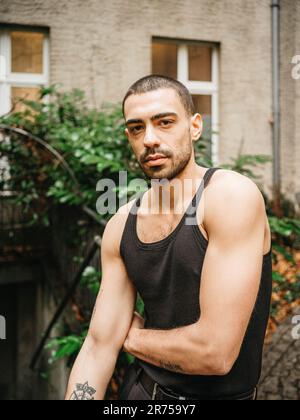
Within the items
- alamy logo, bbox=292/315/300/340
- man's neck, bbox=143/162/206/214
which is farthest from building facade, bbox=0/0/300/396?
man's neck, bbox=143/162/206/214

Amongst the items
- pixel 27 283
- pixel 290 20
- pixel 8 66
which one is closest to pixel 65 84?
pixel 8 66

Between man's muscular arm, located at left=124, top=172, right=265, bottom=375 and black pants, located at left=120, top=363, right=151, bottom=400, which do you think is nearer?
man's muscular arm, located at left=124, top=172, right=265, bottom=375

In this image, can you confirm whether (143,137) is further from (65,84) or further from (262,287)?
(65,84)

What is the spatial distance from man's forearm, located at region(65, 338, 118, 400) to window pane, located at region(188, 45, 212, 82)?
738cm

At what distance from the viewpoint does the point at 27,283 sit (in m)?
7.11

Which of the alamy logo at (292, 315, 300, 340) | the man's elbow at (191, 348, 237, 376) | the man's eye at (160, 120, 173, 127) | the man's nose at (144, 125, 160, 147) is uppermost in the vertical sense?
the man's eye at (160, 120, 173, 127)

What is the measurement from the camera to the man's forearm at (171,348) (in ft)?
5.81

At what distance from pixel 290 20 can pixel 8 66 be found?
5.25 metres

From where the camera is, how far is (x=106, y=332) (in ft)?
6.88

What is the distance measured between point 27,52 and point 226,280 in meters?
6.83

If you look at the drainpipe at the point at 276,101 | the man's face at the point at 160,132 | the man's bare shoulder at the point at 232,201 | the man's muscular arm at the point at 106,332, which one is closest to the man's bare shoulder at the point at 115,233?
the man's muscular arm at the point at 106,332

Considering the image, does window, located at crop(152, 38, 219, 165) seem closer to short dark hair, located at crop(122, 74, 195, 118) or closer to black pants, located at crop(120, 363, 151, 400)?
short dark hair, located at crop(122, 74, 195, 118)

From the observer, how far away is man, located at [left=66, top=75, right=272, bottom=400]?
5.63 feet

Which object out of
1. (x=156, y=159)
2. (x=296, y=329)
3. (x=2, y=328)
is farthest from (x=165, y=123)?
(x=2, y=328)
